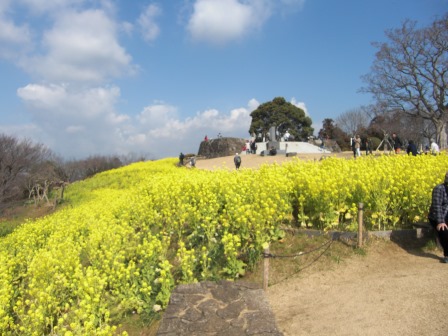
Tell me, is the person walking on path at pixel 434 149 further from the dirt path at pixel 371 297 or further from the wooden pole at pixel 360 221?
the dirt path at pixel 371 297

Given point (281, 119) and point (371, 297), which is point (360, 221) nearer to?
point (371, 297)

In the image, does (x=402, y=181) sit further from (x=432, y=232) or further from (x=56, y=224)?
(x=56, y=224)

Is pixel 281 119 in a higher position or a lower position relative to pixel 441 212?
higher

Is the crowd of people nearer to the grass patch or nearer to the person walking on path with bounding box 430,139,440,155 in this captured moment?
the person walking on path with bounding box 430,139,440,155

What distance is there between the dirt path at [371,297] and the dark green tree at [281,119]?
4870cm

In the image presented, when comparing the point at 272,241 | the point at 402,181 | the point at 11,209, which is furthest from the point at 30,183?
the point at 402,181

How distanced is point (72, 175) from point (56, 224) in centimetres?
2970

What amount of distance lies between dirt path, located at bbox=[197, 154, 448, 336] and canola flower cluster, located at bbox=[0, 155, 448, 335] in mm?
849

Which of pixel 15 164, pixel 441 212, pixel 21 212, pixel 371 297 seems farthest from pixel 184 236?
pixel 15 164

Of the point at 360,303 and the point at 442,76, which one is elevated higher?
the point at 442,76

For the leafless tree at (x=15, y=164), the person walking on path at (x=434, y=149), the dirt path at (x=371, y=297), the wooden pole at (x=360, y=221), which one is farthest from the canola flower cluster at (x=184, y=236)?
the leafless tree at (x=15, y=164)

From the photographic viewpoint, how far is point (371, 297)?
16.8ft

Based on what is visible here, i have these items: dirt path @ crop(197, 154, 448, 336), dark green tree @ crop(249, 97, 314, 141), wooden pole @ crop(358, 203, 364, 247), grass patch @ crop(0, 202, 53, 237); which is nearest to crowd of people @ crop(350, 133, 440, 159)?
wooden pole @ crop(358, 203, 364, 247)

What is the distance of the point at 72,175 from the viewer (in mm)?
38438
